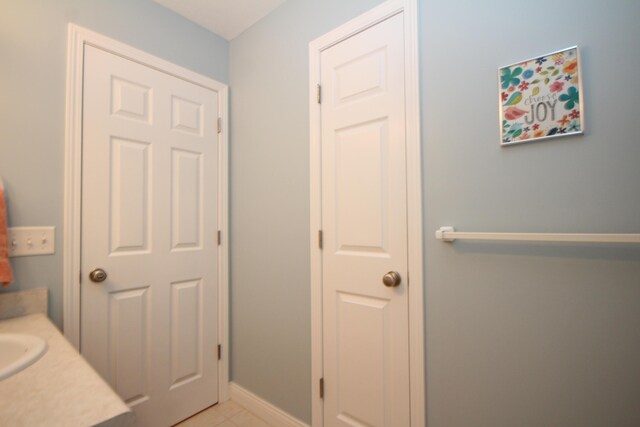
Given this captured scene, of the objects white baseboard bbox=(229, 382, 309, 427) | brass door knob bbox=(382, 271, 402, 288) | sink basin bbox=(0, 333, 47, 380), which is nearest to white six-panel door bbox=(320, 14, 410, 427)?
brass door knob bbox=(382, 271, 402, 288)

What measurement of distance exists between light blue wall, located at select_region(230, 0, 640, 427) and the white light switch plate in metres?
1.64

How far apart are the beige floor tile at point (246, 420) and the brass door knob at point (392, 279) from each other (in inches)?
47.3

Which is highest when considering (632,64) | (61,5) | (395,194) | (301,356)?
(61,5)

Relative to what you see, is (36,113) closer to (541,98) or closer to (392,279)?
(392,279)

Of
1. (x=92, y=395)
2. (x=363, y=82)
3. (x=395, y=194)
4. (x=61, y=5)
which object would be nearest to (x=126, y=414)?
(x=92, y=395)

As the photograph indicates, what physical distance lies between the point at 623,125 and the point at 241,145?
5.78 ft

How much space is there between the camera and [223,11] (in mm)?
1753

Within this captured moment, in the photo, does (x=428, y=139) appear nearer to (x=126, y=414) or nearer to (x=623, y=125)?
(x=623, y=125)

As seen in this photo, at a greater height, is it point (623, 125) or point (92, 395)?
point (623, 125)

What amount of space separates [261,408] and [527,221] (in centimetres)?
173

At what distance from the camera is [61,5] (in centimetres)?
136

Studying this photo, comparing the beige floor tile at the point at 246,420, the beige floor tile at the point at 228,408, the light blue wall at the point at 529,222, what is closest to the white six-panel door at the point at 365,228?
the light blue wall at the point at 529,222

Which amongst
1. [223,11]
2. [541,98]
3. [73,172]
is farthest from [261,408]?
[223,11]

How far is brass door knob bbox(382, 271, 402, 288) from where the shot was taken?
1223 mm
